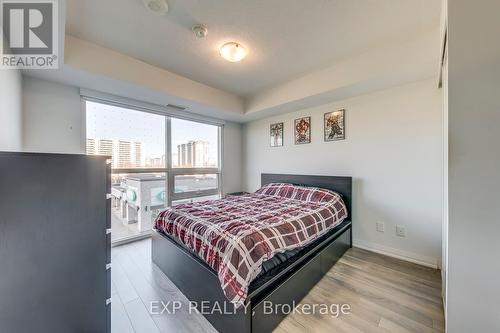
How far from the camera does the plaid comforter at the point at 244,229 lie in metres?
1.35

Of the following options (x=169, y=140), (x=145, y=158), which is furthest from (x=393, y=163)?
(x=145, y=158)

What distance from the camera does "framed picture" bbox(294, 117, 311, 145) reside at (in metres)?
3.42

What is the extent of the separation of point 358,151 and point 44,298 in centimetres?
336

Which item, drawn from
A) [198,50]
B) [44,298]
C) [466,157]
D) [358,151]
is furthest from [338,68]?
[44,298]

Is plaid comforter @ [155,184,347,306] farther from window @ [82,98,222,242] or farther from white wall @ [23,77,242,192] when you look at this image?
white wall @ [23,77,242,192]

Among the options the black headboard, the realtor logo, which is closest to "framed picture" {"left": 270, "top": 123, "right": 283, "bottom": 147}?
the black headboard

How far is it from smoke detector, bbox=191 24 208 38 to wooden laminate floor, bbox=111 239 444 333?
8.28 feet

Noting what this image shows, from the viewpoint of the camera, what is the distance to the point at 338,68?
2543 millimetres

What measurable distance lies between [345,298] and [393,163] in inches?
71.3

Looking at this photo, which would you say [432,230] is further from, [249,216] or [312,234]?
[249,216]

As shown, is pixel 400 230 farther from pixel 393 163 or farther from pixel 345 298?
pixel 345 298

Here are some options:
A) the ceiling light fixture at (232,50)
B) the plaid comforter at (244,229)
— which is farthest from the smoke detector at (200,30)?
the plaid comforter at (244,229)

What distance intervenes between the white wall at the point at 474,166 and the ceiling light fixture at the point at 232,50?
1684 mm

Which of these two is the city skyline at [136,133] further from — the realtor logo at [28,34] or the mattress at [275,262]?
the mattress at [275,262]
